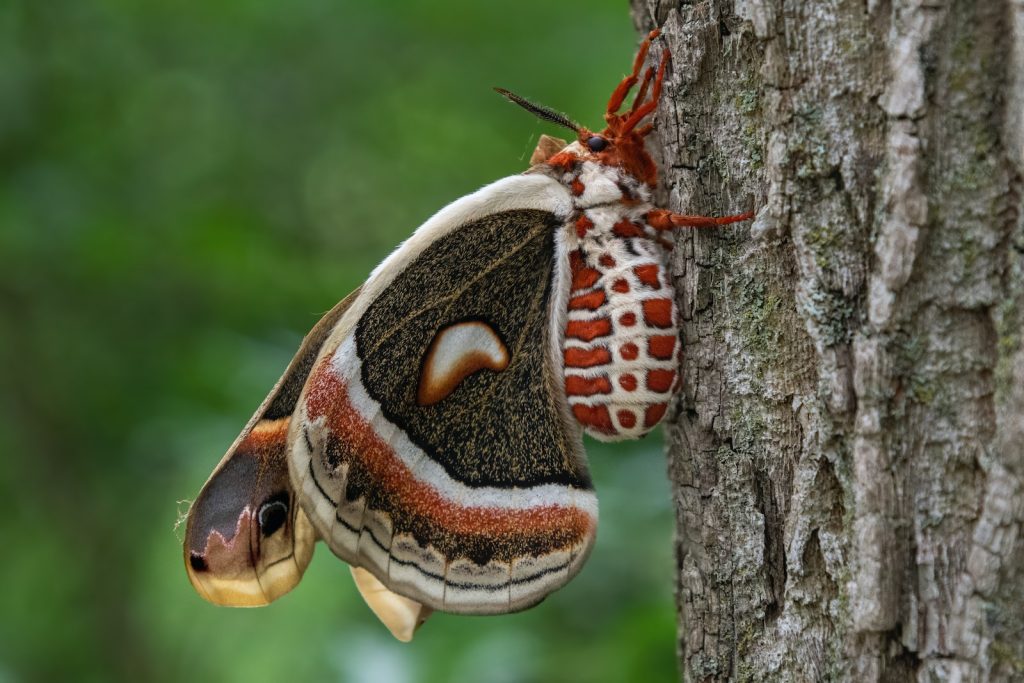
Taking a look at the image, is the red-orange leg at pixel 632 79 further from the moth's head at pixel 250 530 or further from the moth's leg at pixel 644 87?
the moth's head at pixel 250 530

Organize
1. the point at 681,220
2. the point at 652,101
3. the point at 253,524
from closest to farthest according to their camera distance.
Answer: the point at 681,220 < the point at 652,101 < the point at 253,524

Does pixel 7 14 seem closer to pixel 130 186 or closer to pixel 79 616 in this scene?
pixel 130 186

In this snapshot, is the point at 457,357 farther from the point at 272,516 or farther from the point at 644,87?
the point at 644,87

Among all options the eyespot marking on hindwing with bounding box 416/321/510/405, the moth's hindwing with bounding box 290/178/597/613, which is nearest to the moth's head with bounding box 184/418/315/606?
the moth's hindwing with bounding box 290/178/597/613

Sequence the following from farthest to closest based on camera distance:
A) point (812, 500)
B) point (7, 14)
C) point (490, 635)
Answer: point (7, 14) → point (490, 635) → point (812, 500)

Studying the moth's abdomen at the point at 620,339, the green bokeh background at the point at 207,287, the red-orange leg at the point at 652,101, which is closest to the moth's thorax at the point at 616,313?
the moth's abdomen at the point at 620,339

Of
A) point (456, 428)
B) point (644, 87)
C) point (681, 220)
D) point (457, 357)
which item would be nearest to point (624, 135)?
point (644, 87)

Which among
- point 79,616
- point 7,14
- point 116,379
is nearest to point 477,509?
point 116,379
